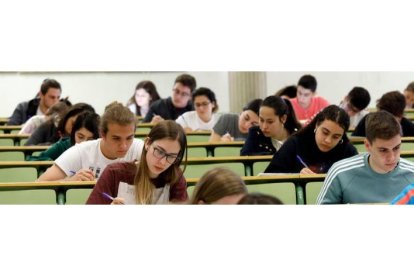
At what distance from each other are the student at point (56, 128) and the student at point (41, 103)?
1.22m

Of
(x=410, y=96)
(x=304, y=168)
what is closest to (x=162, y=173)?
(x=304, y=168)

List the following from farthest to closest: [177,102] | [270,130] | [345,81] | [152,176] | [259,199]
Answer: [345,81] → [177,102] → [270,130] → [152,176] → [259,199]

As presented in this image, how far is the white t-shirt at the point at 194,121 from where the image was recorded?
567 centimetres

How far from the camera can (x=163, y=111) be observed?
627 centimetres

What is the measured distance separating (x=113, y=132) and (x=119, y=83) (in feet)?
16.9

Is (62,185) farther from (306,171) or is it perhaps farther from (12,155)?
(12,155)

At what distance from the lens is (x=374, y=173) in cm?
330

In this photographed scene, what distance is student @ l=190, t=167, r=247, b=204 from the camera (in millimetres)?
2518

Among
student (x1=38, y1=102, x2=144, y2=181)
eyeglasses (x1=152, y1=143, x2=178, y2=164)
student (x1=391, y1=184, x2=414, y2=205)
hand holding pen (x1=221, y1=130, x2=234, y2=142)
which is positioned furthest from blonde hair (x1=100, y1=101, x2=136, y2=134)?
hand holding pen (x1=221, y1=130, x2=234, y2=142)

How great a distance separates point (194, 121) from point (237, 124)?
614mm

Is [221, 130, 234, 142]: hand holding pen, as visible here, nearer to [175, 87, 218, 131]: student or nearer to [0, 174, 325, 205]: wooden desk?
[175, 87, 218, 131]: student

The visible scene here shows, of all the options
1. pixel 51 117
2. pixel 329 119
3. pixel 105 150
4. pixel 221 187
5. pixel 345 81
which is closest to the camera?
pixel 221 187
